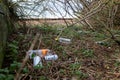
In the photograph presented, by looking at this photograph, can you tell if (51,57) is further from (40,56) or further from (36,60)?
(36,60)

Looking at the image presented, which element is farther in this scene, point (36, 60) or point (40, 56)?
point (40, 56)

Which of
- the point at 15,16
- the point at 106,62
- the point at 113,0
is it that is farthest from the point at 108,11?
the point at 106,62

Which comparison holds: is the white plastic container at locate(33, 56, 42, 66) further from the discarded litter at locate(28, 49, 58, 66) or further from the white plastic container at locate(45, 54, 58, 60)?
the white plastic container at locate(45, 54, 58, 60)

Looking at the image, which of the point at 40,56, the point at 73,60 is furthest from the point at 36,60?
the point at 73,60

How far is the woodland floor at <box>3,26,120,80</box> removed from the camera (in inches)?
99.0

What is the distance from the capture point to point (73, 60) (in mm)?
3066

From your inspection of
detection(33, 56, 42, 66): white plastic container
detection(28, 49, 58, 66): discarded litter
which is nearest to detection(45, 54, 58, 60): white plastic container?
detection(28, 49, 58, 66): discarded litter

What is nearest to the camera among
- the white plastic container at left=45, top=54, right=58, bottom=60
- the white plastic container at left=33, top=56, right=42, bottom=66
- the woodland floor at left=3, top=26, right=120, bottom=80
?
the woodland floor at left=3, top=26, right=120, bottom=80

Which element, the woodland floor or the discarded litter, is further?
the discarded litter

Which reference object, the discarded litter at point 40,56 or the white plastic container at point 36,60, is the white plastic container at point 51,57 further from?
the white plastic container at point 36,60

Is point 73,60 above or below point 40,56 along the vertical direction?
below

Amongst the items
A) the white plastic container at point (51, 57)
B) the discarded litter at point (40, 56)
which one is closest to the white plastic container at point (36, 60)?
the discarded litter at point (40, 56)

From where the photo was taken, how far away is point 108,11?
589 cm

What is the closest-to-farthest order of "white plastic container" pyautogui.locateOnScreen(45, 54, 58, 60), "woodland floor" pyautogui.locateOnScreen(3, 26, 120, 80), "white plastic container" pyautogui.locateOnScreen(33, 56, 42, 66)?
1. "woodland floor" pyautogui.locateOnScreen(3, 26, 120, 80)
2. "white plastic container" pyautogui.locateOnScreen(33, 56, 42, 66)
3. "white plastic container" pyautogui.locateOnScreen(45, 54, 58, 60)
